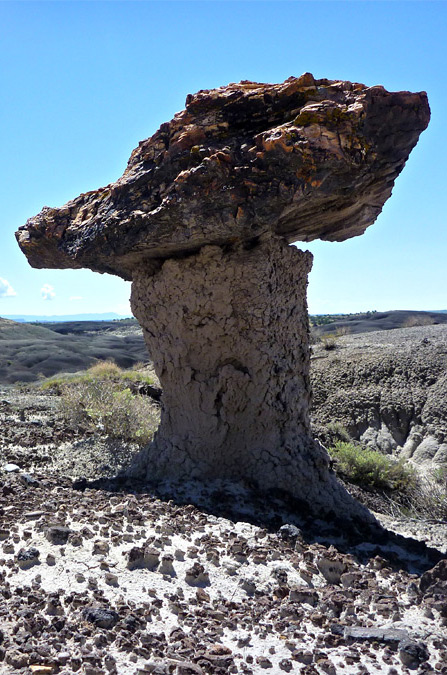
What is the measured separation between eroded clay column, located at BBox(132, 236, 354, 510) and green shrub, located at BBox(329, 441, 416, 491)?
8.22ft

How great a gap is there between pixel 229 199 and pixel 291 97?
1093 millimetres

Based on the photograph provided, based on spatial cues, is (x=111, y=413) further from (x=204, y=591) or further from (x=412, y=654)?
(x=412, y=654)

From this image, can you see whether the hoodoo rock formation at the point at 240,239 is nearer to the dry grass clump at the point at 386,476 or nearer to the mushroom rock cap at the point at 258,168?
the mushroom rock cap at the point at 258,168

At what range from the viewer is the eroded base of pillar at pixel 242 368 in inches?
213

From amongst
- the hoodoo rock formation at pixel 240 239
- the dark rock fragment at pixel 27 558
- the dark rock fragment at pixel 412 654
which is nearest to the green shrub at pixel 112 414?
the hoodoo rock formation at pixel 240 239

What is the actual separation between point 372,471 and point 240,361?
3.33 meters

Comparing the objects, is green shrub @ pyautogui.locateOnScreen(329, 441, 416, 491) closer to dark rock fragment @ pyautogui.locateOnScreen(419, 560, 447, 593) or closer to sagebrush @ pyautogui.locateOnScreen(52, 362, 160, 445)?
sagebrush @ pyautogui.locateOnScreen(52, 362, 160, 445)

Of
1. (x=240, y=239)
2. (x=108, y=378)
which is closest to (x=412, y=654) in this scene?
(x=240, y=239)

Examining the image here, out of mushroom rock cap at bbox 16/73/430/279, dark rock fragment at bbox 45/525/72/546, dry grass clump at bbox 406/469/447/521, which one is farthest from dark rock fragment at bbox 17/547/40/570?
dry grass clump at bbox 406/469/447/521

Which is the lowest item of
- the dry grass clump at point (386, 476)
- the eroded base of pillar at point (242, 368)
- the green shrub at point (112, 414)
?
the dry grass clump at point (386, 476)

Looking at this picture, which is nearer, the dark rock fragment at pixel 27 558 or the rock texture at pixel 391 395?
the dark rock fragment at pixel 27 558

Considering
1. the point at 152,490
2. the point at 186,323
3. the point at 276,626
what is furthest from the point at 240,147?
the point at 276,626

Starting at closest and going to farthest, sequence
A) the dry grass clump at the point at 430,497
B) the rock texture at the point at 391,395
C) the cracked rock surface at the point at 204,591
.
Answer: the cracked rock surface at the point at 204,591 < the dry grass clump at the point at 430,497 < the rock texture at the point at 391,395

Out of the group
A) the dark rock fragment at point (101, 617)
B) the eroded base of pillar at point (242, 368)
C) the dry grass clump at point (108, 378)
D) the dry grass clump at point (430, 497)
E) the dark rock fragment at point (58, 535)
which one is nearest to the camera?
the dark rock fragment at point (101, 617)
